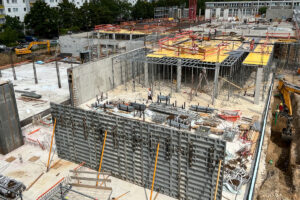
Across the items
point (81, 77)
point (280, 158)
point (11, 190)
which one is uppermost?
point (81, 77)

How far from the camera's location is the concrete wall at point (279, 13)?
50.5 m

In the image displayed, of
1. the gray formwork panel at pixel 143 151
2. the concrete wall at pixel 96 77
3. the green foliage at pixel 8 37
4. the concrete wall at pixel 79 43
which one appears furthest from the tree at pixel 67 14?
the gray formwork panel at pixel 143 151

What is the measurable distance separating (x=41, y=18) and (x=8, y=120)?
1802 inches

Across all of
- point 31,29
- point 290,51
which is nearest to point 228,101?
point 290,51

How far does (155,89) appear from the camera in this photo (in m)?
23.3

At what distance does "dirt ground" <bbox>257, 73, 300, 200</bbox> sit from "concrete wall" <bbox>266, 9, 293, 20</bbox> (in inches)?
1576

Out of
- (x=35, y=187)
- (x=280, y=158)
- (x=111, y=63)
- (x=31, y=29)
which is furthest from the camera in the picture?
(x=31, y=29)

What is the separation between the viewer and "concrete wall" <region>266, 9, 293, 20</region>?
50469mm

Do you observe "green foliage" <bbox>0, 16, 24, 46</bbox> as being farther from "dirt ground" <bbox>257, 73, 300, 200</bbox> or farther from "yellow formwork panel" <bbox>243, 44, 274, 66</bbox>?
"dirt ground" <bbox>257, 73, 300, 200</bbox>

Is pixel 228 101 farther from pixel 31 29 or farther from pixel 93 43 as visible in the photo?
pixel 31 29

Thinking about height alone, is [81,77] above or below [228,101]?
above

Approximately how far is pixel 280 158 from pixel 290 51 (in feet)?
75.6

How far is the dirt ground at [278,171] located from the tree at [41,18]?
49877 mm

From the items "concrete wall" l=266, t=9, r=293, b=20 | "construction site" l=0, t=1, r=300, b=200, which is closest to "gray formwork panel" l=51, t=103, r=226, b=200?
"construction site" l=0, t=1, r=300, b=200
